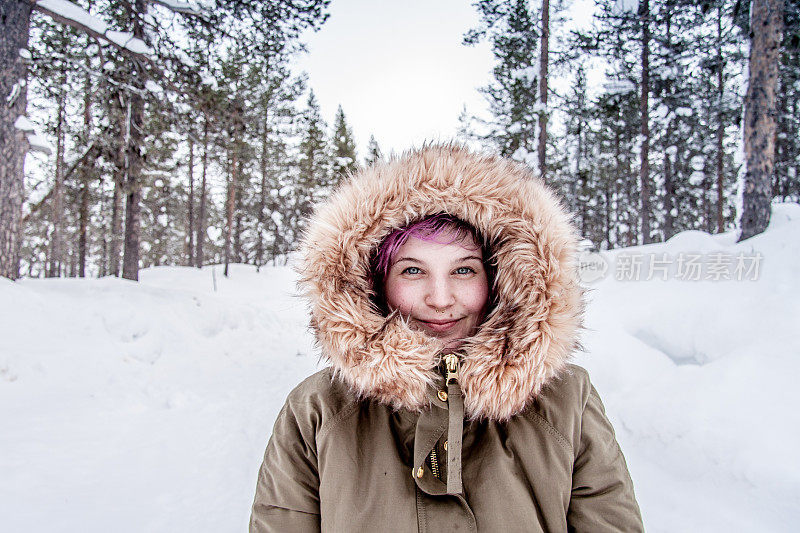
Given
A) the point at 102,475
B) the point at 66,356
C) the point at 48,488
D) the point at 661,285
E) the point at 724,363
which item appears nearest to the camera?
the point at 48,488

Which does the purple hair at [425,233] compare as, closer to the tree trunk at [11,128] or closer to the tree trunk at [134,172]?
the tree trunk at [11,128]

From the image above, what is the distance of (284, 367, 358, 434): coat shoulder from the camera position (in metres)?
1.61

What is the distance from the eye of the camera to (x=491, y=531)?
145cm

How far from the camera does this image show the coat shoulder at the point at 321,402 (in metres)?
1.61

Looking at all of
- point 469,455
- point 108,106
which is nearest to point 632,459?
point 469,455

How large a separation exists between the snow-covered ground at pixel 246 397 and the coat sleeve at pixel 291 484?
1.93 m

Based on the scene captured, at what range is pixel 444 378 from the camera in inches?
64.4

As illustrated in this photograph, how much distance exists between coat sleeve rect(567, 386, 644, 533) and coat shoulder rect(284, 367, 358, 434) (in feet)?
3.03

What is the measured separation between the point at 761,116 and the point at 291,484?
32.7 feet

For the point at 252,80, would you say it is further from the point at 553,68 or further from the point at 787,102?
the point at 787,102

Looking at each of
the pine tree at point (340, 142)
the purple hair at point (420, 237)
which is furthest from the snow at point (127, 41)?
the pine tree at point (340, 142)

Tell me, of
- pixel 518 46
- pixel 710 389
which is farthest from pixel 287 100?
pixel 710 389

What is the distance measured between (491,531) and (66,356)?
5679 millimetres

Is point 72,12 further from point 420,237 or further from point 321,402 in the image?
point 321,402
